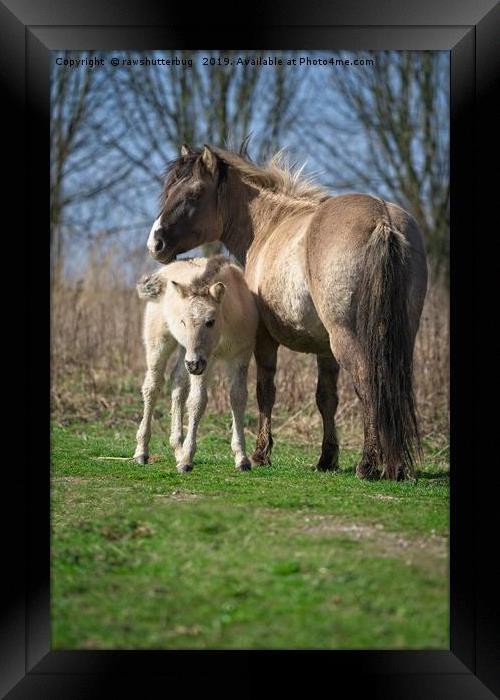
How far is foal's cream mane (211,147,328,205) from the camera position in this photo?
8.00 m

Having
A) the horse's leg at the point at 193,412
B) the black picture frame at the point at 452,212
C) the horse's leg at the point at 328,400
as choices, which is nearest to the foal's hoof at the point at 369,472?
the horse's leg at the point at 328,400

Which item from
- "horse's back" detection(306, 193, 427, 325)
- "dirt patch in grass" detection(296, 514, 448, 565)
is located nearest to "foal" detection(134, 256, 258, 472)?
"horse's back" detection(306, 193, 427, 325)

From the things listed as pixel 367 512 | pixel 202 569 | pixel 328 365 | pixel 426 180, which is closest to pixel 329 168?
pixel 426 180

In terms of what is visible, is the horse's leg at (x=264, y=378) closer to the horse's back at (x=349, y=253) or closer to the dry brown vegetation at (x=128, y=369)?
the horse's back at (x=349, y=253)

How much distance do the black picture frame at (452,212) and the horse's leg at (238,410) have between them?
250 centimetres

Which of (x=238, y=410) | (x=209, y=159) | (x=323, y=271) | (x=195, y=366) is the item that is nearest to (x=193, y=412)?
(x=238, y=410)

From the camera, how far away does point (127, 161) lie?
1106 cm

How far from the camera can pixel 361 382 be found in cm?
628

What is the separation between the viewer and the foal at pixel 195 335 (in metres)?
6.55

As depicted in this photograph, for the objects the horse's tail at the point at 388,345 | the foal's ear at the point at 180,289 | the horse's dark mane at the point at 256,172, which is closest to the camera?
the horse's tail at the point at 388,345

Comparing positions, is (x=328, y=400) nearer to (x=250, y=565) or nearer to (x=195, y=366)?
(x=195, y=366)

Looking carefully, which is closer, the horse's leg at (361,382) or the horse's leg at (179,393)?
Result: the horse's leg at (361,382)

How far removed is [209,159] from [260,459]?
278 centimetres
